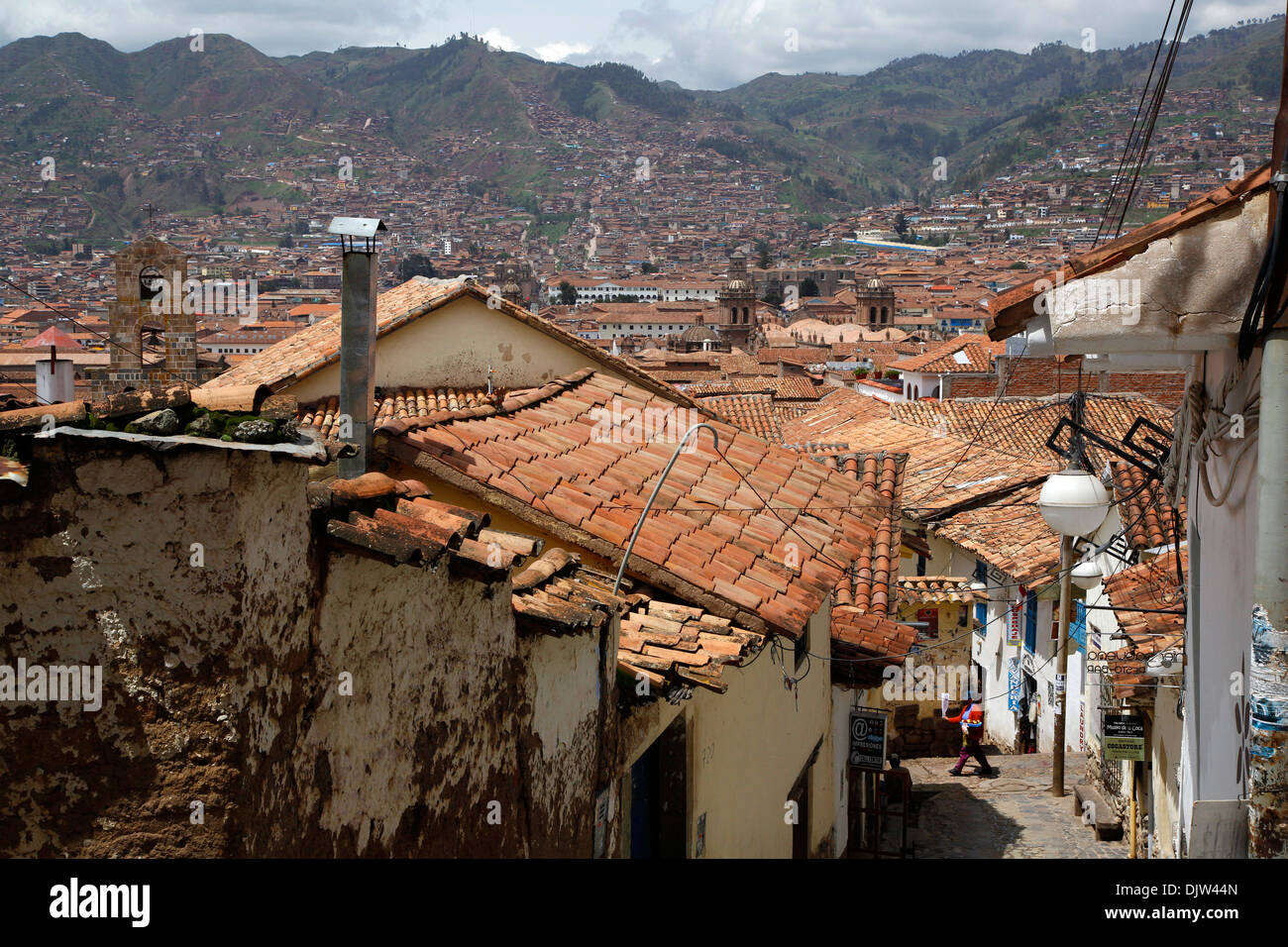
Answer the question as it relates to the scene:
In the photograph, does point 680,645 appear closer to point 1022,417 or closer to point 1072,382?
point 1022,417

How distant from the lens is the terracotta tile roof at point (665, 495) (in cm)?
673

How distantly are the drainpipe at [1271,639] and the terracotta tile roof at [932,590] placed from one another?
1605 cm

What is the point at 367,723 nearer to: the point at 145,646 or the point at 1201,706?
the point at 145,646

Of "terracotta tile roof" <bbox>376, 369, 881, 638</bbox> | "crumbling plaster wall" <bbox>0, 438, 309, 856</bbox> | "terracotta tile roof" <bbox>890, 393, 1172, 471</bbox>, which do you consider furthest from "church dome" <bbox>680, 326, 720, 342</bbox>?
"crumbling plaster wall" <bbox>0, 438, 309, 856</bbox>

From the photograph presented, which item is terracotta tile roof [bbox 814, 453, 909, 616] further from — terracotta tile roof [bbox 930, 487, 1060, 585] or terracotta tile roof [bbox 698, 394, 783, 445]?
terracotta tile roof [bbox 698, 394, 783, 445]

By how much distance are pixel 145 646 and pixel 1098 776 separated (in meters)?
13.6

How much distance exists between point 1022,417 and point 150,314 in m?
19.3

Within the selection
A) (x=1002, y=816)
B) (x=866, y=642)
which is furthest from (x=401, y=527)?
(x=1002, y=816)

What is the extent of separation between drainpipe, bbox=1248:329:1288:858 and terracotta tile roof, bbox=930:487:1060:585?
47.3 feet

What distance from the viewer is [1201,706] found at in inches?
230

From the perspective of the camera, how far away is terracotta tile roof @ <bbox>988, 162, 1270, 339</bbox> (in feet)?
13.3

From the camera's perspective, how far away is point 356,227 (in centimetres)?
655

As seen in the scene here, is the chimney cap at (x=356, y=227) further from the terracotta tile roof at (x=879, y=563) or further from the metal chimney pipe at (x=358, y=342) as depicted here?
the terracotta tile roof at (x=879, y=563)
